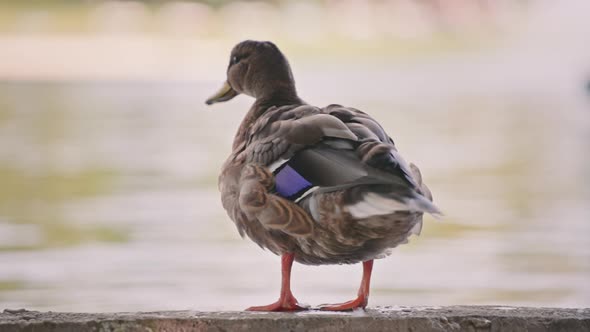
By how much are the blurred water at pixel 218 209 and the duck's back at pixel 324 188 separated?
1.25 metres

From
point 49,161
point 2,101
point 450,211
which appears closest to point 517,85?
point 2,101

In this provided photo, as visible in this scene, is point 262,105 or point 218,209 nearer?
point 262,105

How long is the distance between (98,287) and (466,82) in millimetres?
8982

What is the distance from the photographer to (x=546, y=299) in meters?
4.28

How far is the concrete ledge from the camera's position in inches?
86.4

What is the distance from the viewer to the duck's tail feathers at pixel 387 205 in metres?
2.10

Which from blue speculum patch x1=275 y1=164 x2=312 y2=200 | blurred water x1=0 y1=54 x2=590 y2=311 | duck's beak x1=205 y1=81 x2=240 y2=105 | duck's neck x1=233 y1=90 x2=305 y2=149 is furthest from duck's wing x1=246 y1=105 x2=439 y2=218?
blurred water x1=0 y1=54 x2=590 y2=311

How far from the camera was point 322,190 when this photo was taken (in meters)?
2.27

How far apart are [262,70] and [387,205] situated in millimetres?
698

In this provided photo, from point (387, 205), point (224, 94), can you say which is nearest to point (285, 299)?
point (387, 205)

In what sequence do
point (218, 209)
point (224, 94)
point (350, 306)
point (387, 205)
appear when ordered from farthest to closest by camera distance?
1. point (218, 209)
2. point (224, 94)
3. point (350, 306)
4. point (387, 205)

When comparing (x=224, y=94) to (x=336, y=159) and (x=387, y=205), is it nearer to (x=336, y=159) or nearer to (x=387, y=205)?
(x=336, y=159)

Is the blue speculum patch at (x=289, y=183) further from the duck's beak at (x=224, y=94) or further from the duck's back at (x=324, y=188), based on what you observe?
the duck's beak at (x=224, y=94)

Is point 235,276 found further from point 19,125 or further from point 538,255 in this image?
point 19,125
